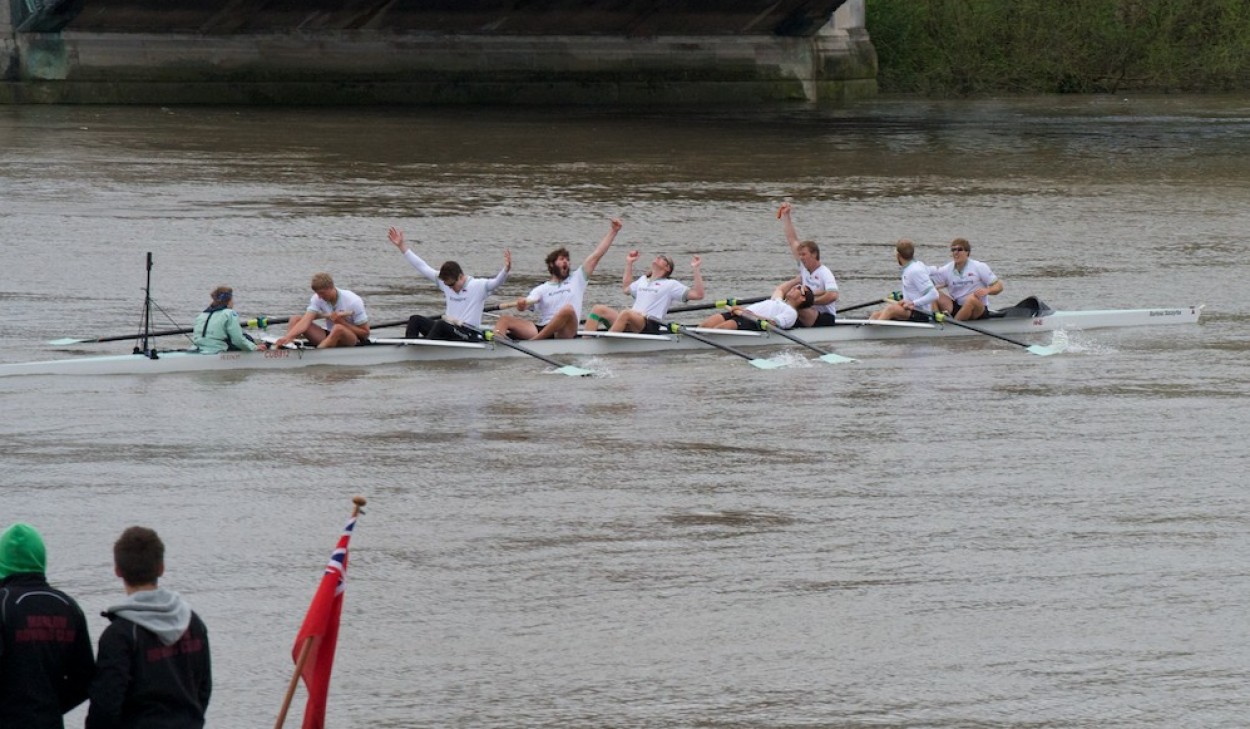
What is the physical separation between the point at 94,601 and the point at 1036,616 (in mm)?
5005

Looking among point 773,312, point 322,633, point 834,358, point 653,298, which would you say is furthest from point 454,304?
point 322,633

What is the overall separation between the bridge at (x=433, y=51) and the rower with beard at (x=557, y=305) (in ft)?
69.3

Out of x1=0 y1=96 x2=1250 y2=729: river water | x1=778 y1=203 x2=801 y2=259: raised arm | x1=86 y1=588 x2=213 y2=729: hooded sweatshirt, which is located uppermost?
x1=778 y1=203 x2=801 y2=259: raised arm

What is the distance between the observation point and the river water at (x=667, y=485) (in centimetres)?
879

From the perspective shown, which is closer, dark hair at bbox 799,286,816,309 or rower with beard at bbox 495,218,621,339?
rower with beard at bbox 495,218,621,339

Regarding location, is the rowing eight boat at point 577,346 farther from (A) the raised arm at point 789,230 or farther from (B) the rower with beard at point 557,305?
(A) the raised arm at point 789,230

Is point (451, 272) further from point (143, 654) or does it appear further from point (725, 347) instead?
point (143, 654)

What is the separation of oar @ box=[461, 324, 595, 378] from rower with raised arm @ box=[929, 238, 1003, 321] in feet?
14.5

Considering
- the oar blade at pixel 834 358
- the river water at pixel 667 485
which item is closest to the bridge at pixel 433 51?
the river water at pixel 667 485

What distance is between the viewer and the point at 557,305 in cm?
1733

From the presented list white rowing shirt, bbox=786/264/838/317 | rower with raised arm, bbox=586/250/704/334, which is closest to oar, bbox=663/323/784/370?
rower with raised arm, bbox=586/250/704/334

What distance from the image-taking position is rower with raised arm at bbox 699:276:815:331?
17.9 metres

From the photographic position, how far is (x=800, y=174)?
104 feet

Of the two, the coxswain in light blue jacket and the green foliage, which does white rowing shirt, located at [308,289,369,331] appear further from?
the green foliage
